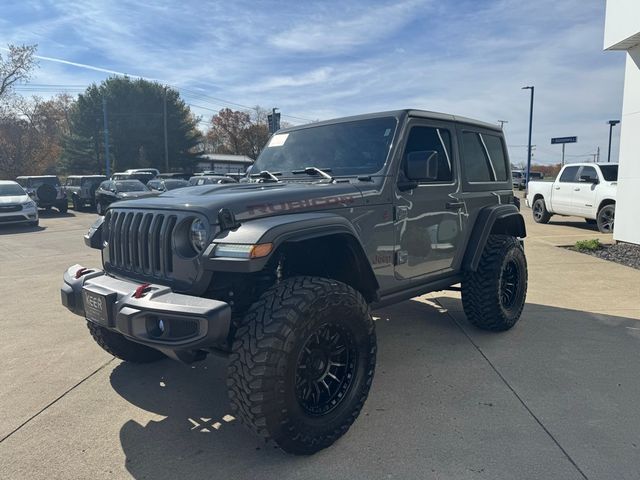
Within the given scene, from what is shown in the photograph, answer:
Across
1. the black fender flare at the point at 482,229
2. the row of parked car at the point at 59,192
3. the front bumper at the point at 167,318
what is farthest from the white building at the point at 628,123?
the row of parked car at the point at 59,192

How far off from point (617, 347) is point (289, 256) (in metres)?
3.23

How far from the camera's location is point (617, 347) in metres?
4.30

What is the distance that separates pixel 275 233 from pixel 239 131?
65.5 metres

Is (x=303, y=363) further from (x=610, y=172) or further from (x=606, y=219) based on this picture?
(x=610, y=172)

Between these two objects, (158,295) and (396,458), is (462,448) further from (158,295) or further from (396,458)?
(158,295)

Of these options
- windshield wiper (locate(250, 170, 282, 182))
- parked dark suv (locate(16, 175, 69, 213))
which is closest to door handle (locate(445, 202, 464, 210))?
windshield wiper (locate(250, 170, 282, 182))

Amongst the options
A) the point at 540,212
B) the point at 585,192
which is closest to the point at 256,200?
the point at 585,192

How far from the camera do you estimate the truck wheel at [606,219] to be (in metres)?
11.8

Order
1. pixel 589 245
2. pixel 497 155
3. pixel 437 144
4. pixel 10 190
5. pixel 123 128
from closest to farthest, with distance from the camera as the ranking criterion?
pixel 437 144 < pixel 497 155 < pixel 589 245 < pixel 10 190 < pixel 123 128

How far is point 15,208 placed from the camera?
48.2 feet

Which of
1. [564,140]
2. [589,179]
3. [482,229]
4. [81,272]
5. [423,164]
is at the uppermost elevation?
[564,140]

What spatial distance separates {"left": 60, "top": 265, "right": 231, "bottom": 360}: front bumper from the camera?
2.35m

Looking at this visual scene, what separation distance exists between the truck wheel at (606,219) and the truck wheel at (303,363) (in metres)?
11.3

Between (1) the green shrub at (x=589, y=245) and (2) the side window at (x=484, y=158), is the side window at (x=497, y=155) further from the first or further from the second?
(1) the green shrub at (x=589, y=245)
